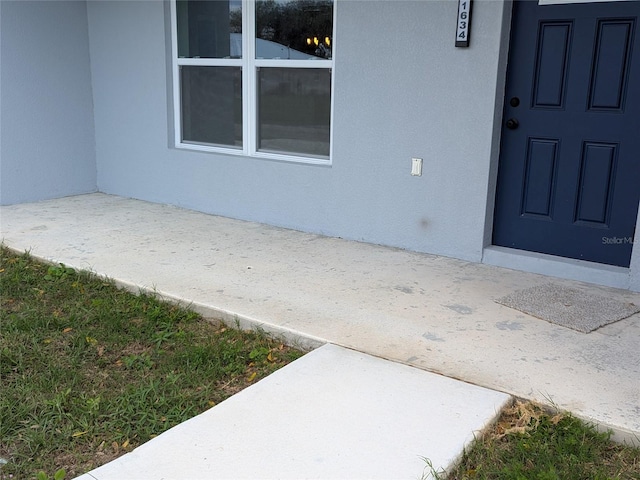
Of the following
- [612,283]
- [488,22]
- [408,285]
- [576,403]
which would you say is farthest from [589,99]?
[576,403]

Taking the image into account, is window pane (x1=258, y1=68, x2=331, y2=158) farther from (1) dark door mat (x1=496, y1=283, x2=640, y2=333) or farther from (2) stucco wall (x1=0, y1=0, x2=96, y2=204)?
(2) stucco wall (x1=0, y1=0, x2=96, y2=204)

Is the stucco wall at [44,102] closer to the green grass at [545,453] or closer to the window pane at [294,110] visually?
the window pane at [294,110]

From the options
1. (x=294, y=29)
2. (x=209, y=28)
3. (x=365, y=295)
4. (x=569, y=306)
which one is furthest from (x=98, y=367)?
(x=209, y=28)

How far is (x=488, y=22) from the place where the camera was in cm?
418

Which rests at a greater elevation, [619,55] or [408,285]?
[619,55]

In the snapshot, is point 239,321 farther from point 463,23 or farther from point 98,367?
point 463,23

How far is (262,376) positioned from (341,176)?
2474mm

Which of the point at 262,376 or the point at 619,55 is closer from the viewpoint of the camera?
the point at 262,376

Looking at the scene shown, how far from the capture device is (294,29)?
517 cm

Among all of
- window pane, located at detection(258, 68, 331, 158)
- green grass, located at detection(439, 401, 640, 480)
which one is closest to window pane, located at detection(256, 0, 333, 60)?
window pane, located at detection(258, 68, 331, 158)

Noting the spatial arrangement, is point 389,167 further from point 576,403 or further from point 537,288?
point 576,403

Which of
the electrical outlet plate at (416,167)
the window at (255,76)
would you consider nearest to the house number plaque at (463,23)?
the electrical outlet plate at (416,167)

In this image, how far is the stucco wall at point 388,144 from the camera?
14.3 feet

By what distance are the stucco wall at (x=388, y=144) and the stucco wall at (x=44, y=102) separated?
787 millimetres
